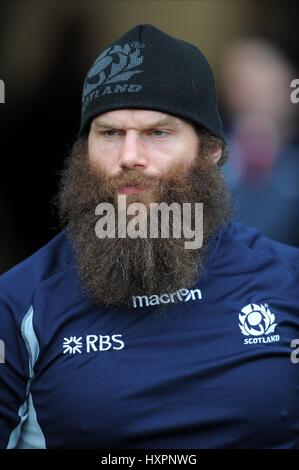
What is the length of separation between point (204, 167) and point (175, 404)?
0.96 m

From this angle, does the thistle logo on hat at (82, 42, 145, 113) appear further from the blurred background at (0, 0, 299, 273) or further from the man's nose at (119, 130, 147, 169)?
the blurred background at (0, 0, 299, 273)

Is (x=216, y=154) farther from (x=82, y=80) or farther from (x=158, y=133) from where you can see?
(x=82, y=80)

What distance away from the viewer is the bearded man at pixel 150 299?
2.54 meters

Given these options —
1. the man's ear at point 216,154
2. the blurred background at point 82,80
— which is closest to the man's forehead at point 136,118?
the man's ear at point 216,154

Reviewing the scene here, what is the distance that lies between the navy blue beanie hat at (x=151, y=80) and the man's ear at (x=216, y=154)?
0.09m

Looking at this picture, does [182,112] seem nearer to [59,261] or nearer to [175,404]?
[59,261]

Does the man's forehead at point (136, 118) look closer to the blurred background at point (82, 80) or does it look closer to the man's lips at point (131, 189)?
the man's lips at point (131, 189)

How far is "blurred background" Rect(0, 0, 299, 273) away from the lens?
4.32 metres

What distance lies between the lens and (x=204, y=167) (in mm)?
2990

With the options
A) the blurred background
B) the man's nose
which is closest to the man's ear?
the man's nose

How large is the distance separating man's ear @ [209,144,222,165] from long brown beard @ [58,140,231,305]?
48 mm

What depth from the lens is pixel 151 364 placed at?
2.58 metres

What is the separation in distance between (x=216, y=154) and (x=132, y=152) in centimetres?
50

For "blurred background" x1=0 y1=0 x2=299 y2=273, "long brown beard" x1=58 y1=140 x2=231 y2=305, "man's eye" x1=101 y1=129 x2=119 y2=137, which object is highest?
"blurred background" x1=0 y1=0 x2=299 y2=273
